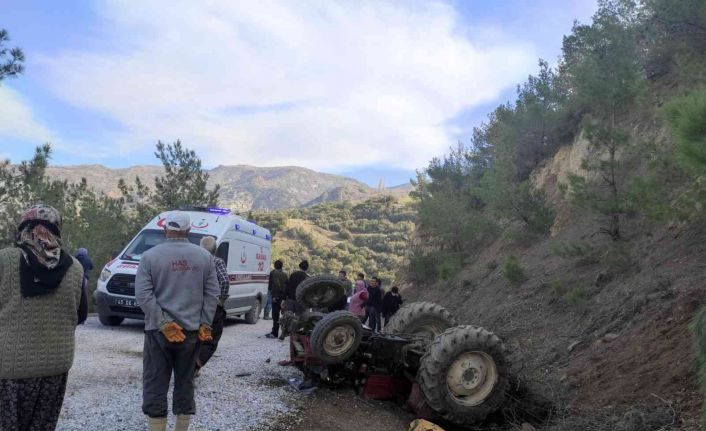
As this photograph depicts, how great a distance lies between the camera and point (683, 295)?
738cm

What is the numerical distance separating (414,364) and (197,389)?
8.17 ft

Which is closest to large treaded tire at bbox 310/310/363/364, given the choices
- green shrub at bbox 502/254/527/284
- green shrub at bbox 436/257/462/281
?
green shrub at bbox 502/254/527/284

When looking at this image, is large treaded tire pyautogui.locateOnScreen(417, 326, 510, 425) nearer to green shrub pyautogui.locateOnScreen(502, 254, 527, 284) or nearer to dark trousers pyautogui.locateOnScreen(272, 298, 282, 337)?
dark trousers pyautogui.locateOnScreen(272, 298, 282, 337)

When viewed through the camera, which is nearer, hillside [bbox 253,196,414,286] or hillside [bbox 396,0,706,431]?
hillside [bbox 396,0,706,431]

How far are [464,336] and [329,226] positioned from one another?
81252 mm

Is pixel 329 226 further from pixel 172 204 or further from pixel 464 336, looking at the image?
pixel 464 336

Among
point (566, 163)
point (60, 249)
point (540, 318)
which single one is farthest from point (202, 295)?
point (566, 163)

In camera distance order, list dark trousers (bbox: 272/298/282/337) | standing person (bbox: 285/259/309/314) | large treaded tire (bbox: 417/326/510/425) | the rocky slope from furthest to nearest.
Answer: dark trousers (bbox: 272/298/282/337), standing person (bbox: 285/259/309/314), large treaded tire (bbox: 417/326/510/425), the rocky slope

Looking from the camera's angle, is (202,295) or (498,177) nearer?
(202,295)

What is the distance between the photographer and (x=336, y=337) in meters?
6.41

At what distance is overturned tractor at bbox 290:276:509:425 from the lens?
600 centimetres

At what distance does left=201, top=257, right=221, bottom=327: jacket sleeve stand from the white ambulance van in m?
6.87

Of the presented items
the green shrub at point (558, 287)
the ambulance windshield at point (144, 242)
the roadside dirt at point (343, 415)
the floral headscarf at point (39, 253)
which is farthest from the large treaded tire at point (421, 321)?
the ambulance windshield at point (144, 242)

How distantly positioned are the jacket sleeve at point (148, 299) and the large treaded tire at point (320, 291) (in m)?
3.82
